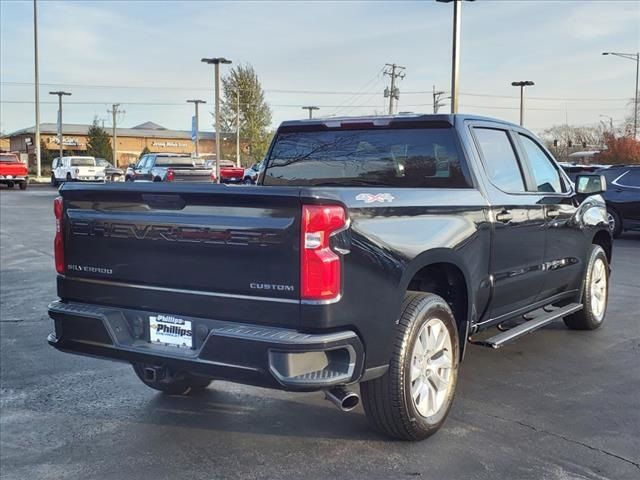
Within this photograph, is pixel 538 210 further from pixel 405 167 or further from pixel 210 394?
pixel 210 394

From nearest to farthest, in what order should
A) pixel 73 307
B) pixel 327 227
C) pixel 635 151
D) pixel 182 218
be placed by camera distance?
pixel 327 227 < pixel 182 218 < pixel 73 307 < pixel 635 151

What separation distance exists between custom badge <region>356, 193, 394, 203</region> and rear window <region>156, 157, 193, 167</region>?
970 inches

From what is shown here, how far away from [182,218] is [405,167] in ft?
6.28

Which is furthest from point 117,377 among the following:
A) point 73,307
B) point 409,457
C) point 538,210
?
point 538,210

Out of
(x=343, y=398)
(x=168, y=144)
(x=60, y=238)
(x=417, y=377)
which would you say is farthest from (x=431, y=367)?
(x=168, y=144)

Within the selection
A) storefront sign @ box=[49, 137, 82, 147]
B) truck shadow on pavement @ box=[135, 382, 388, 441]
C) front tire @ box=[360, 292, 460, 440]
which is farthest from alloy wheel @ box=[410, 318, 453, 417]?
storefront sign @ box=[49, 137, 82, 147]

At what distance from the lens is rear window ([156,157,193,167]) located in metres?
27.5

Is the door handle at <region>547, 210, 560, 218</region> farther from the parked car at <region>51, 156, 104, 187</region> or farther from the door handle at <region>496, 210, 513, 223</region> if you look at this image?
the parked car at <region>51, 156, 104, 187</region>

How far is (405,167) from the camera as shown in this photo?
4.84 m

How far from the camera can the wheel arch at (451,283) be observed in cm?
407

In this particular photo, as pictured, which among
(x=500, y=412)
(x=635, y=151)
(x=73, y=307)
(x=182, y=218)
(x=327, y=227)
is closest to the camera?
(x=327, y=227)

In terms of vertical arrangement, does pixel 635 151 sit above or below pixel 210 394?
above

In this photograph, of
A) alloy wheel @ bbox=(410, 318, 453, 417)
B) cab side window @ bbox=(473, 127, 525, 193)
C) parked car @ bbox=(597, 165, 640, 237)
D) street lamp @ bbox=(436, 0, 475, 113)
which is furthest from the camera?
street lamp @ bbox=(436, 0, 475, 113)

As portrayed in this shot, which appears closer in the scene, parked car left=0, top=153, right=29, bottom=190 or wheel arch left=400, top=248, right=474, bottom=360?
wheel arch left=400, top=248, right=474, bottom=360
